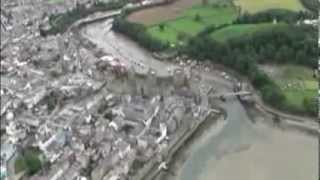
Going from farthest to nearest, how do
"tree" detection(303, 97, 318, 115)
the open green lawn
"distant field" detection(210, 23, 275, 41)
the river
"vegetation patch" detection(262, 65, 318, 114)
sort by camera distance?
the open green lawn < "distant field" detection(210, 23, 275, 41) < "vegetation patch" detection(262, 65, 318, 114) < "tree" detection(303, 97, 318, 115) < the river

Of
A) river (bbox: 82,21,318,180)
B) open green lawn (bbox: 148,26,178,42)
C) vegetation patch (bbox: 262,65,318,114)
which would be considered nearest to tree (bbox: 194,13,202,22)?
open green lawn (bbox: 148,26,178,42)

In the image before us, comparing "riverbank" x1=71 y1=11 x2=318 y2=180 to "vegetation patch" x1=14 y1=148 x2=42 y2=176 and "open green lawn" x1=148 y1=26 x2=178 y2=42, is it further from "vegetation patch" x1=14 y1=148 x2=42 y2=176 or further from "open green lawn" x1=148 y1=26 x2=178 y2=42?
"vegetation patch" x1=14 y1=148 x2=42 y2=176

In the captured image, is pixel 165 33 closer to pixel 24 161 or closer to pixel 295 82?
pixel 295 82

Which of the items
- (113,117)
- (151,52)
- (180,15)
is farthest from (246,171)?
(180,15)

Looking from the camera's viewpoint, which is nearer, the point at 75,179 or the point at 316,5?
the point at 75,179

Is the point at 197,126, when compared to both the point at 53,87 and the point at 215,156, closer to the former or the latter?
the point at 215,156

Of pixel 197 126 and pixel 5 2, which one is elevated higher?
pixel 5 2

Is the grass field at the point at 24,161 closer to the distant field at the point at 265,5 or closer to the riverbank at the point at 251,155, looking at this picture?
the riverbank at the point at 251,155
